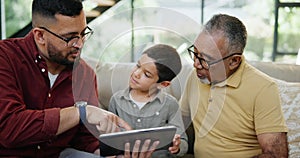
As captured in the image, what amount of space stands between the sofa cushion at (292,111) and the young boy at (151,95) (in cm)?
63

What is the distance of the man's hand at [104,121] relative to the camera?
167cm

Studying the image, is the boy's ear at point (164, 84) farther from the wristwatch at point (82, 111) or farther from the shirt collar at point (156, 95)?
the wristwatch at point (82, 111)

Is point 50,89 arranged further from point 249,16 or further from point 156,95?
point 249,16

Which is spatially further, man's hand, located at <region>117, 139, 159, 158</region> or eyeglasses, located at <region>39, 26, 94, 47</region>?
eyeglasses, located at <region>39, 26, 94, 47</region>

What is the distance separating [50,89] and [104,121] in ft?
1.06

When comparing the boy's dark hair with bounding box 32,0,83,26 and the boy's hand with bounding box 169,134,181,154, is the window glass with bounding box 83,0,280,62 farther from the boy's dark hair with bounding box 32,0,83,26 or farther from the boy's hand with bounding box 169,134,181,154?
the boy's hand with bounding box 169,134,181,154

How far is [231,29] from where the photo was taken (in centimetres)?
183

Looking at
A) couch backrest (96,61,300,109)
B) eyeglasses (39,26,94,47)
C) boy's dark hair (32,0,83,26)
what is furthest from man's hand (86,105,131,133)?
boy's dark hair (32,0,83,26)

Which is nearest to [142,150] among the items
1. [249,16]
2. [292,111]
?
Answer: [292,111]

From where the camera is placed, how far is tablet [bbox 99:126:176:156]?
158 centimetres

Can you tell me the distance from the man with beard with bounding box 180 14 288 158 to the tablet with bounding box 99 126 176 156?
1.01ft

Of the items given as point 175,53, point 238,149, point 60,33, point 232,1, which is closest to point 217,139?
point 238,149

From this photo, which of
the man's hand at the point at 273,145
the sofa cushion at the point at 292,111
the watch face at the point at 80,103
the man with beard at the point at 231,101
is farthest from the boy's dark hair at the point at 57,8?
the sofa cushion at the point at 292,111

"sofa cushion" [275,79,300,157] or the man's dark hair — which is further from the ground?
the man's dark hair
